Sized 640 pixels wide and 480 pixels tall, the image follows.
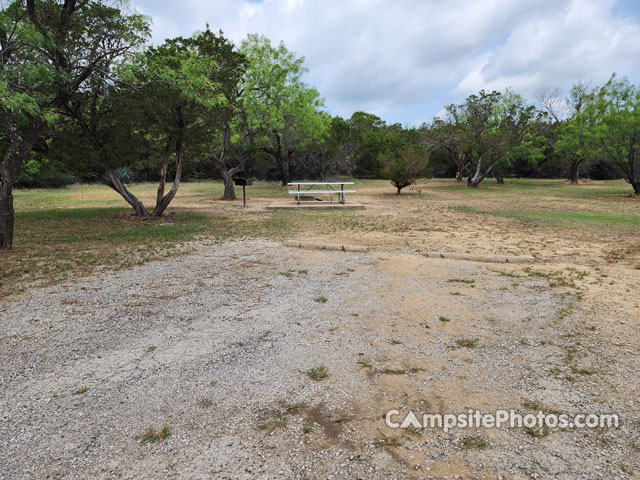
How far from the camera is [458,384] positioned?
232cm

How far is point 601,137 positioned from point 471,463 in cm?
2010

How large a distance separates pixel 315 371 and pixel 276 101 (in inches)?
768

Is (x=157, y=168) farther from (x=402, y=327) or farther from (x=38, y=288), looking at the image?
(x=402, y=327)

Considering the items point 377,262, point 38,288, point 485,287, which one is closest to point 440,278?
point 485,287

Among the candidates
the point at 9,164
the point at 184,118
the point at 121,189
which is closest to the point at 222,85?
the point at 184,118

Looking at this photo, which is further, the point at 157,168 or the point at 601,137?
the point at 157,168

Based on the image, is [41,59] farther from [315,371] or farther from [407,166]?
[407,166]

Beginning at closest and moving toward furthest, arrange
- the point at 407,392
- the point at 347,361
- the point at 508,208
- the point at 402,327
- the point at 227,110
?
the point at 407,392
the point at 347,361
the point at 402,327
the point at 227,110
the point at 508,208

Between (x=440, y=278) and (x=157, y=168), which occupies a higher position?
(x=157, y=168)

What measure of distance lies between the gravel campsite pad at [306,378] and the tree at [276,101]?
619 inches

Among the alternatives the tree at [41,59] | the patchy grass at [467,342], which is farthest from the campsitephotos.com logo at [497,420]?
the tree at [41,59]

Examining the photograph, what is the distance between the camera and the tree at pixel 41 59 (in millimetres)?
5242

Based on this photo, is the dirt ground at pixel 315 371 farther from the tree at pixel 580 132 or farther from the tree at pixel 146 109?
the tree at pixel 580 132

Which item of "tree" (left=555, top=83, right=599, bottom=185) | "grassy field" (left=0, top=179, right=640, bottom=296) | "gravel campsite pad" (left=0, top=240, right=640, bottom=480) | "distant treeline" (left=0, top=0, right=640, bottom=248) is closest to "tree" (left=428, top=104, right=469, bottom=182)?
"distant treeline" (left=0, top=0, right=640, bottom=248)
